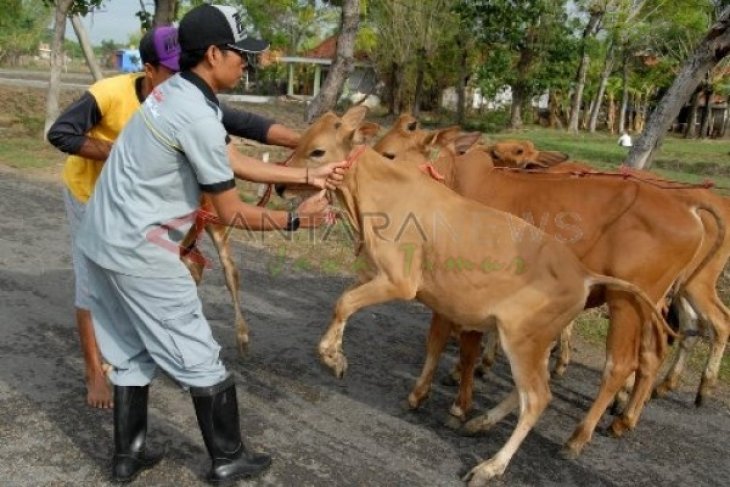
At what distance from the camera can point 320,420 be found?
4613mm

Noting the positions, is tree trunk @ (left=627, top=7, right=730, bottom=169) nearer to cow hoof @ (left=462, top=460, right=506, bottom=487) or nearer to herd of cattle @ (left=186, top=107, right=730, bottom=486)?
herd of cattle @ (left=186, top=107, right=730, bottom=486)

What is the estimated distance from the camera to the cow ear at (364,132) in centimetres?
464

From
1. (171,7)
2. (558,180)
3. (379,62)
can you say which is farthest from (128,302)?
(379,62)

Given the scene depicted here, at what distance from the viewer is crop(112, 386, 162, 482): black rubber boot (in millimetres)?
3699

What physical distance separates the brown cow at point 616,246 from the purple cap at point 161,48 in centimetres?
235

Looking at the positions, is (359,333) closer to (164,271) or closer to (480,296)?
(480,296)

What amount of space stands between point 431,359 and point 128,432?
2064mm

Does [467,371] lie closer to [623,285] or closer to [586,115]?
[623,285]

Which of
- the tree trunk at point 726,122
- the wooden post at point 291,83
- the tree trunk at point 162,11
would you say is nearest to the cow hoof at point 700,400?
the tree trunk at point 162,11

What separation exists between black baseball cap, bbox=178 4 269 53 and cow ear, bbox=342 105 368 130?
141 centimetres

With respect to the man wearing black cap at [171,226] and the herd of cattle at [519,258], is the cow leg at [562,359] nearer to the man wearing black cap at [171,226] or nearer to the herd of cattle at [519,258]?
the herd of cattle at [519,258]

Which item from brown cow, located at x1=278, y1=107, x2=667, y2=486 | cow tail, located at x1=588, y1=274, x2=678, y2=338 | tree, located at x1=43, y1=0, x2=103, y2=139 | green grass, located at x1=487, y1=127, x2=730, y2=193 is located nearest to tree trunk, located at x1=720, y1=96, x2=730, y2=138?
green grass, located at x1=487, y1=127, x2=730, y2=193

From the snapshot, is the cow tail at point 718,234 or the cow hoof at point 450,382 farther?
the cow hoof at point 450,382

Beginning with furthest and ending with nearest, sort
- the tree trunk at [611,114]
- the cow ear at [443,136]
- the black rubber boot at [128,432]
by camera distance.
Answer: the tree trunk at [611,114] < the cow ear at [443,136] < the black rubber boot at [128,432]
